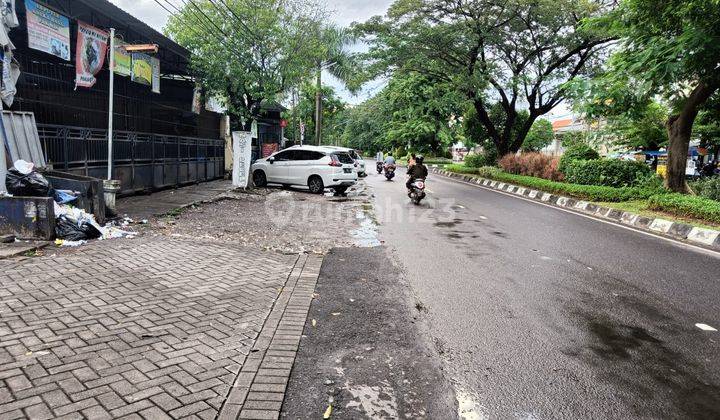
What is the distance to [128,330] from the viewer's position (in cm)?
391

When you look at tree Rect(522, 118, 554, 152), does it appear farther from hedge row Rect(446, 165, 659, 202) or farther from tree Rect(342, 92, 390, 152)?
tree Rect(342, 92, 390, 152)

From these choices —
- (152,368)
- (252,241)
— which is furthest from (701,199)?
(152,368)

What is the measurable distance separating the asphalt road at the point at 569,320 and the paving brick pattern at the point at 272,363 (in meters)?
1.20

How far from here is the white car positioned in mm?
16812

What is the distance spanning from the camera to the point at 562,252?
7.93 metres

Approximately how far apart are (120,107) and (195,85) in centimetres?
495

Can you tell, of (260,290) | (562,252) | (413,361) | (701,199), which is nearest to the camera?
(413,361)

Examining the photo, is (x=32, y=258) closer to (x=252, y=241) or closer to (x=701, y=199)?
(x=252, y=241)

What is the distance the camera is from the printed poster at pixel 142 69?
45.9 feet

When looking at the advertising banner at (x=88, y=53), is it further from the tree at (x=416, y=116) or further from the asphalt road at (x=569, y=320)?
the tree at (x=416, y=116)

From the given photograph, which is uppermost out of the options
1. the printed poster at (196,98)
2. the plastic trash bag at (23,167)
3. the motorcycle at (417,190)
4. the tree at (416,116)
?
the tree at (416,116)

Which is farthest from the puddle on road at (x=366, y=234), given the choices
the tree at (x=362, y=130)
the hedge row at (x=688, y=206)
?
the tree at (x=362, y=130)

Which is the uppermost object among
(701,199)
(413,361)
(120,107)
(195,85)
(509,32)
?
(509,32)

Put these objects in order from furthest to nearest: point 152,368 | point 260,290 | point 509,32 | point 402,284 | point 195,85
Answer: point 509,32
point 195,85
point 402,284
point 260,290
point 152,368
